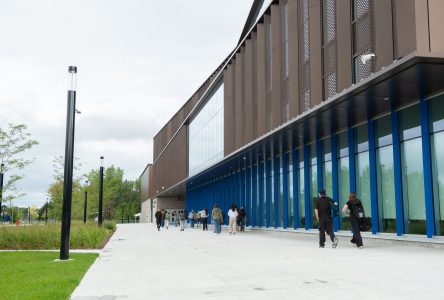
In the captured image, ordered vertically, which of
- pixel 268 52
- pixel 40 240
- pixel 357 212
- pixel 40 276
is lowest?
pixel 40 276

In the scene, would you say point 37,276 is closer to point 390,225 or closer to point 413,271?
point 413,271

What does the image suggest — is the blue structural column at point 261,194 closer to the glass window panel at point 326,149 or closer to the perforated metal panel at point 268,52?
the perforated metal panel at point 268,52

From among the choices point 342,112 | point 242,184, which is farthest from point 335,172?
point 242,184

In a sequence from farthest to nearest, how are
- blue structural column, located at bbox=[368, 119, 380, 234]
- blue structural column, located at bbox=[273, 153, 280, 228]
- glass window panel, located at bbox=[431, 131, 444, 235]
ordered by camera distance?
blue structural column, located at bbox=[273, 153, 280, 228]
blue structural column, located at bbox=[368, 119, 380, 234]
glass window panel, located at bbox=[431, 131, 444, 235]

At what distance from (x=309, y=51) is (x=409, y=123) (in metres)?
6.40

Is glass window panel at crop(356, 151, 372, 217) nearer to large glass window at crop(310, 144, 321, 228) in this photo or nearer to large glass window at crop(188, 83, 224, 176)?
large glass window at crop(310, 144, 321, 228)

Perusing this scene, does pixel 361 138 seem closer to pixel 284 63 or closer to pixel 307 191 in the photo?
pixel 307 191

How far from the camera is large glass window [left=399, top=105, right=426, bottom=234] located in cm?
1659

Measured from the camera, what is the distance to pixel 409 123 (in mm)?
17359

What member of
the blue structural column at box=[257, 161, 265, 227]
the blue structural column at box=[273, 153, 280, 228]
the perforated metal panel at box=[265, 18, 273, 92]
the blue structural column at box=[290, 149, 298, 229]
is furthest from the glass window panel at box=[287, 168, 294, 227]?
the perforated metal panel at box=[265, 18, 273, 92]

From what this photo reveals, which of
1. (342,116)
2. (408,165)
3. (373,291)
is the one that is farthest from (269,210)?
(373,291)

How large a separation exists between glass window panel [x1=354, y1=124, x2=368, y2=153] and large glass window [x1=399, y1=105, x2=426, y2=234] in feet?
8.36

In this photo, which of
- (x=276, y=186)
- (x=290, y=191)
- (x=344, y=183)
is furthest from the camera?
(x=276, y=186)

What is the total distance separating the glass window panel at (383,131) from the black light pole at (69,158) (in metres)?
11.1
